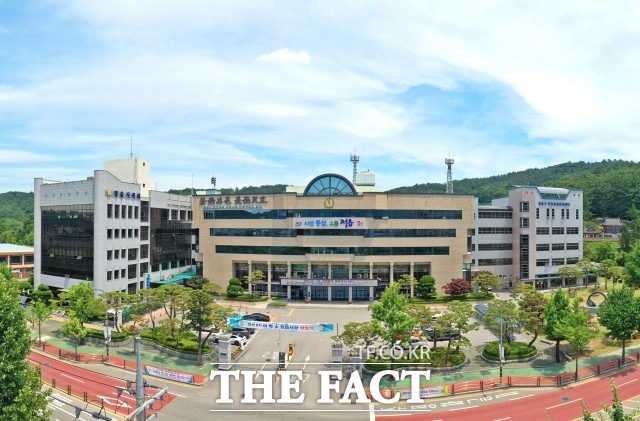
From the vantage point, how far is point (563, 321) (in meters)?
41.0

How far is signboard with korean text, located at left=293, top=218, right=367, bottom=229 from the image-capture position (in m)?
70.7

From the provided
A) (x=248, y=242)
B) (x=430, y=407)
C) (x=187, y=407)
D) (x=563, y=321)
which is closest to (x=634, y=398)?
(x=563, y=321)

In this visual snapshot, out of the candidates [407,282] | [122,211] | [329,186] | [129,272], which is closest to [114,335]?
[129,272]

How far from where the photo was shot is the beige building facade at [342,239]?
234 feet

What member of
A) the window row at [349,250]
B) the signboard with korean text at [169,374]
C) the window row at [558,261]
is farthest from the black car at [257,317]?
the window row at [558,261]

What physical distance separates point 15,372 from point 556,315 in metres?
42.7

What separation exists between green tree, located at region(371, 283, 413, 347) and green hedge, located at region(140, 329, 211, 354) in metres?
17.3

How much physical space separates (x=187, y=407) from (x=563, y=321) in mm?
33676

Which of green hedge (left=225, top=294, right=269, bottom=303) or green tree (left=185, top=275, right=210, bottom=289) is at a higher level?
green tree (left=185, top=275, right=210, bottom=289)

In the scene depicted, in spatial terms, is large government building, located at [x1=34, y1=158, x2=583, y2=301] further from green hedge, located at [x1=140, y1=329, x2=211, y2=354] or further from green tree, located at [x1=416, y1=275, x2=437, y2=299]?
green hedge, located at [x1=140, y1=329, x2=211, y2=354]

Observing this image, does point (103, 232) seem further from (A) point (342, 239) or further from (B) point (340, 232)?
(A) point (342, 239)

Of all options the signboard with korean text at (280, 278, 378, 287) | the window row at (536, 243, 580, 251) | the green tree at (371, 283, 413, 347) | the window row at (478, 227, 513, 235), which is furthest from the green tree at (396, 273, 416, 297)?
the window row at (536, 243, 580, 251)

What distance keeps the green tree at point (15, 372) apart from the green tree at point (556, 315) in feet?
134

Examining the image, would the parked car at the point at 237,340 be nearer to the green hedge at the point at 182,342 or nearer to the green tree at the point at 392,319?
the green hedge at the point at 182,342
